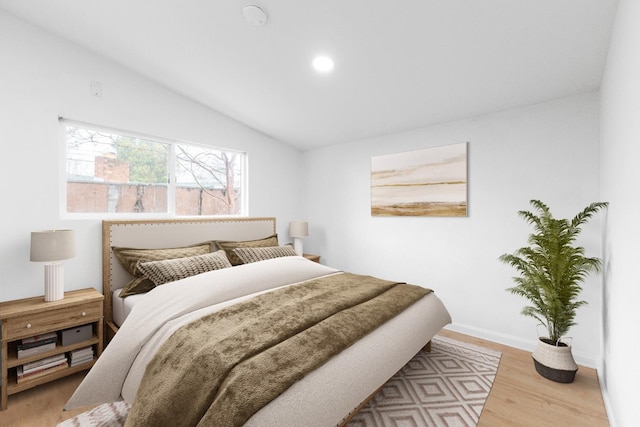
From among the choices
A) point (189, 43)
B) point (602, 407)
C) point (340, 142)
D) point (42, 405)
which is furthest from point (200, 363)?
point (340, 142)

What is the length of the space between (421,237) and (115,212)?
3.16m

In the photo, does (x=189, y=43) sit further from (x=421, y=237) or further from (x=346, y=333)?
(x=421, y=237)

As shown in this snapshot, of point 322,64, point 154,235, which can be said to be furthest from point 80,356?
point 322,64

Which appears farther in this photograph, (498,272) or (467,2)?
(498,272)

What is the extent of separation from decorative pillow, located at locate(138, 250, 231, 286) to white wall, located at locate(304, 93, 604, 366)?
195 cm

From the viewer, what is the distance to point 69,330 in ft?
7.27

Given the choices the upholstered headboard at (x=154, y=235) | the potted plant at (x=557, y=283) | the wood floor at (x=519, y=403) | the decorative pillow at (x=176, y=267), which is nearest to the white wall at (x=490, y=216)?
the potted plant at (x=557, y=283)

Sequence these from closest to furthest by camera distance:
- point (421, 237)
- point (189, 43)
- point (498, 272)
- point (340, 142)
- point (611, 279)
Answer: point (611, 279) < point (189, 43) < point (498, 272) < point (421, 237) < point (340, 142)

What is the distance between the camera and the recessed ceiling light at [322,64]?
2.41m

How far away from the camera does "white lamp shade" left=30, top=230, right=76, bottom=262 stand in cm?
210

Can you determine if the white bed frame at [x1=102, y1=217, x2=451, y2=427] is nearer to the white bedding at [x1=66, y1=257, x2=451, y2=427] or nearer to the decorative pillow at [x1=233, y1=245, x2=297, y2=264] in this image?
the white bedding at [x1=66, y1=257, x2=451, y2=427]

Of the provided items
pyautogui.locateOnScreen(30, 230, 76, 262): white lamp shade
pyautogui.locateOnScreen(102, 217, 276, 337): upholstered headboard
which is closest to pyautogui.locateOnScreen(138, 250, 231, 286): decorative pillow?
pyautogui.locateOnScreen(102, 217, 276, 337): upholstered headboard

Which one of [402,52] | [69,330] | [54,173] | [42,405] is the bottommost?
[42,405]

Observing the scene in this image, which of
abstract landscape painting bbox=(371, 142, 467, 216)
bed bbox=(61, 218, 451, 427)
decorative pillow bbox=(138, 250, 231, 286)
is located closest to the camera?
bed bbox=(61, 218, 451, 427)
